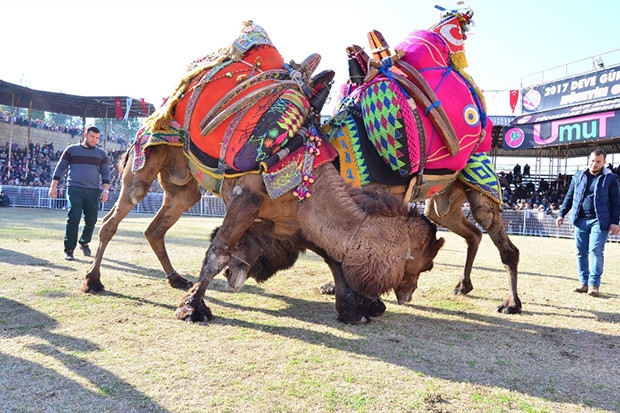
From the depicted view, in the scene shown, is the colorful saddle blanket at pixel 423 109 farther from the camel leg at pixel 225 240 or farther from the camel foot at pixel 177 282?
the camel foot at pixel 177 282

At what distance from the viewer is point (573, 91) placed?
2134 cm

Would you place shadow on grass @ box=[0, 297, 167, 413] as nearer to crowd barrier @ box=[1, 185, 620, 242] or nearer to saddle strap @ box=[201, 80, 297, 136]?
saddle strap @ box=[201, 80, 297, 136]

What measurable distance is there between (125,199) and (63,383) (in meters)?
3.05

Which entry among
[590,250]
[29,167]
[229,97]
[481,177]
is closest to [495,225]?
[481,177]

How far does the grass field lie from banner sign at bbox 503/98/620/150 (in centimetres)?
1643

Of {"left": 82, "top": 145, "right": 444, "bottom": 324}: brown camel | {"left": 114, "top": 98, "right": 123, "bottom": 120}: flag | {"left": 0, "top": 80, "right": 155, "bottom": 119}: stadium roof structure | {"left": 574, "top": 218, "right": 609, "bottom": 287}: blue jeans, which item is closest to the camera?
{"left": 82, "top": 145, "right": 444, "bottom": 324}: brown camel

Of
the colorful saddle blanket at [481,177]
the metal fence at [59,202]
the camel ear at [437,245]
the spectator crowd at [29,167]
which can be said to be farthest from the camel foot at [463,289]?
the spectator crowd at [29,167]

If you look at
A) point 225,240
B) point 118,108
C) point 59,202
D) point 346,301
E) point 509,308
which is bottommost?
point 509,308

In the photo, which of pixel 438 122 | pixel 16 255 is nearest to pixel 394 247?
pixel 438 122

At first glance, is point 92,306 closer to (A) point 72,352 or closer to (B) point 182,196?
(A) point 72,352

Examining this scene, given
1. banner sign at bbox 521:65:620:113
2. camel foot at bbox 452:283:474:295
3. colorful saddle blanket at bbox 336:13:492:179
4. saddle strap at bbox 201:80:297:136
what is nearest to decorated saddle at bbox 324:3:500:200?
colorful saddle blanket at bbox 336:13:492:179

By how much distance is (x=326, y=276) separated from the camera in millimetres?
6738

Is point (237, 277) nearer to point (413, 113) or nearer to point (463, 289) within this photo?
point (413, 113)

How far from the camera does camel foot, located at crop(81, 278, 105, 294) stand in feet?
16.2
